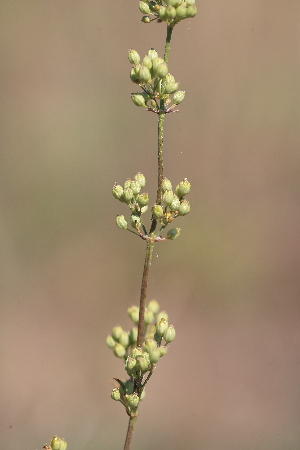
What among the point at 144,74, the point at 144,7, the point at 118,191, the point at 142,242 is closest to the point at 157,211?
the point at 118,191

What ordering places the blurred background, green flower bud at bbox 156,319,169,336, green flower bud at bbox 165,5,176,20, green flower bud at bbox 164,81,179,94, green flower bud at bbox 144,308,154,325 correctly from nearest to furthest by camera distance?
green flower bud at bbox 165,5,176,20 → green flower bud at bbox 164,81,179,94 → green flower bud at bbox 156,319,169,336 → green flower bud at bbox 144,308,154,325 → the blurred background

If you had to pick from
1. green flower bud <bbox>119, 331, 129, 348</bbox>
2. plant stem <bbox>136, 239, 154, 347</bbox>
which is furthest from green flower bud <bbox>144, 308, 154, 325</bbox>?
plant stem <bbox>136, 239, 154, 347</bbox>

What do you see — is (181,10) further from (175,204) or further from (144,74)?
(175,204)

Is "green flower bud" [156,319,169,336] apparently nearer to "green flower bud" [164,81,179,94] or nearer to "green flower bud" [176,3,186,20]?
"green flower bud" [164,81,179,94]

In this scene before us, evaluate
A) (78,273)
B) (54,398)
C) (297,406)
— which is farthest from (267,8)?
(54,398)

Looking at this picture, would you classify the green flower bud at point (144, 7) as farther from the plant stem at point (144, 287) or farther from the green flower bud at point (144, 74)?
the plant stem at point (144, 287)

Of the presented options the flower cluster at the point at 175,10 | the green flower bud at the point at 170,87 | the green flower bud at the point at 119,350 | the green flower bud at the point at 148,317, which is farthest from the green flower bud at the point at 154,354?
the flower cluster at the point at 175,10

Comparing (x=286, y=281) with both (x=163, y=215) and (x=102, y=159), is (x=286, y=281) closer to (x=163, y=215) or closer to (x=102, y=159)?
(x=102, y=159)
